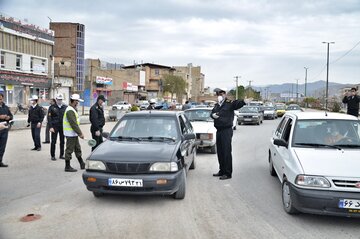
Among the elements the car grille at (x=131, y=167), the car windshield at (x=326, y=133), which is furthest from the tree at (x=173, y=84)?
the car grille at (x=131, y=167)

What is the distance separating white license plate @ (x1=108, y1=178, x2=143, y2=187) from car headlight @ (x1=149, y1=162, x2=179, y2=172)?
0.93ft

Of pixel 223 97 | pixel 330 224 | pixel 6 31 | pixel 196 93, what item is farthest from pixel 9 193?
pixel 196 93

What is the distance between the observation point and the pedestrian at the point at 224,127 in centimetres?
779

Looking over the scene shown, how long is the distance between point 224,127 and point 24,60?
118ft

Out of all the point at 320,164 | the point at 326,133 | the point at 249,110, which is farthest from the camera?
the point at 249,110

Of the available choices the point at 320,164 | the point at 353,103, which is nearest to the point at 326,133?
the point at 320,164

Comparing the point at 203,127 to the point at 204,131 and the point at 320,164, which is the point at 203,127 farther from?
the point at 320,164

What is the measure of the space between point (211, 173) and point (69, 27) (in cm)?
5356

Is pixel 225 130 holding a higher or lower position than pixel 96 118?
lower

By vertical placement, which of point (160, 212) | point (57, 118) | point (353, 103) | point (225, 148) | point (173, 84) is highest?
point (173, 84)

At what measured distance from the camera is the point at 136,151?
589 cm

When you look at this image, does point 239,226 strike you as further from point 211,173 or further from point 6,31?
point 6,31

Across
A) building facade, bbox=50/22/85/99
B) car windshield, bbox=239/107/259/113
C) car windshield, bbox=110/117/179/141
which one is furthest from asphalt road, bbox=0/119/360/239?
building facade, bbox=50/22/85/99

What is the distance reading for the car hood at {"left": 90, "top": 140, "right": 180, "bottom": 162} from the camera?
568 cm
